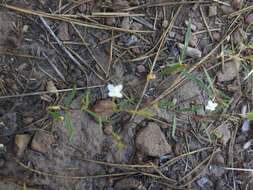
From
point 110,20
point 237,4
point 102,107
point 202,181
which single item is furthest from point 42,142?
point 237,4

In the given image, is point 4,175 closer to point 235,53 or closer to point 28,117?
point 28,117

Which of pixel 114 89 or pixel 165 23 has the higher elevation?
pixel 165 23

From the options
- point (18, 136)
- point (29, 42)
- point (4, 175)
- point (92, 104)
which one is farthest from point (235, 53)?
point (4, 175)

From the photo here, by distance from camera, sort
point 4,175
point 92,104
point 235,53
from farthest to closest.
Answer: point 235,53, point 92,104, point 4,175

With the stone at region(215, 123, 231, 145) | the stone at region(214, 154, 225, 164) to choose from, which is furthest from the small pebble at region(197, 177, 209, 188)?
the stone at region(215, 123, 231, 145)

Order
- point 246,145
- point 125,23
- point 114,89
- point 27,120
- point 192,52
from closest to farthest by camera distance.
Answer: point 114,89 → point 27,120 → point 125,23 → point 192,52 → point 246,145

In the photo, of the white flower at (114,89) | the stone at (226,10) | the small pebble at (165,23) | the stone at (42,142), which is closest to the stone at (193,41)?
the small pebble at (165,23)

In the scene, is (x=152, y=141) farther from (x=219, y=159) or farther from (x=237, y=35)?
(x=237, y=35)
